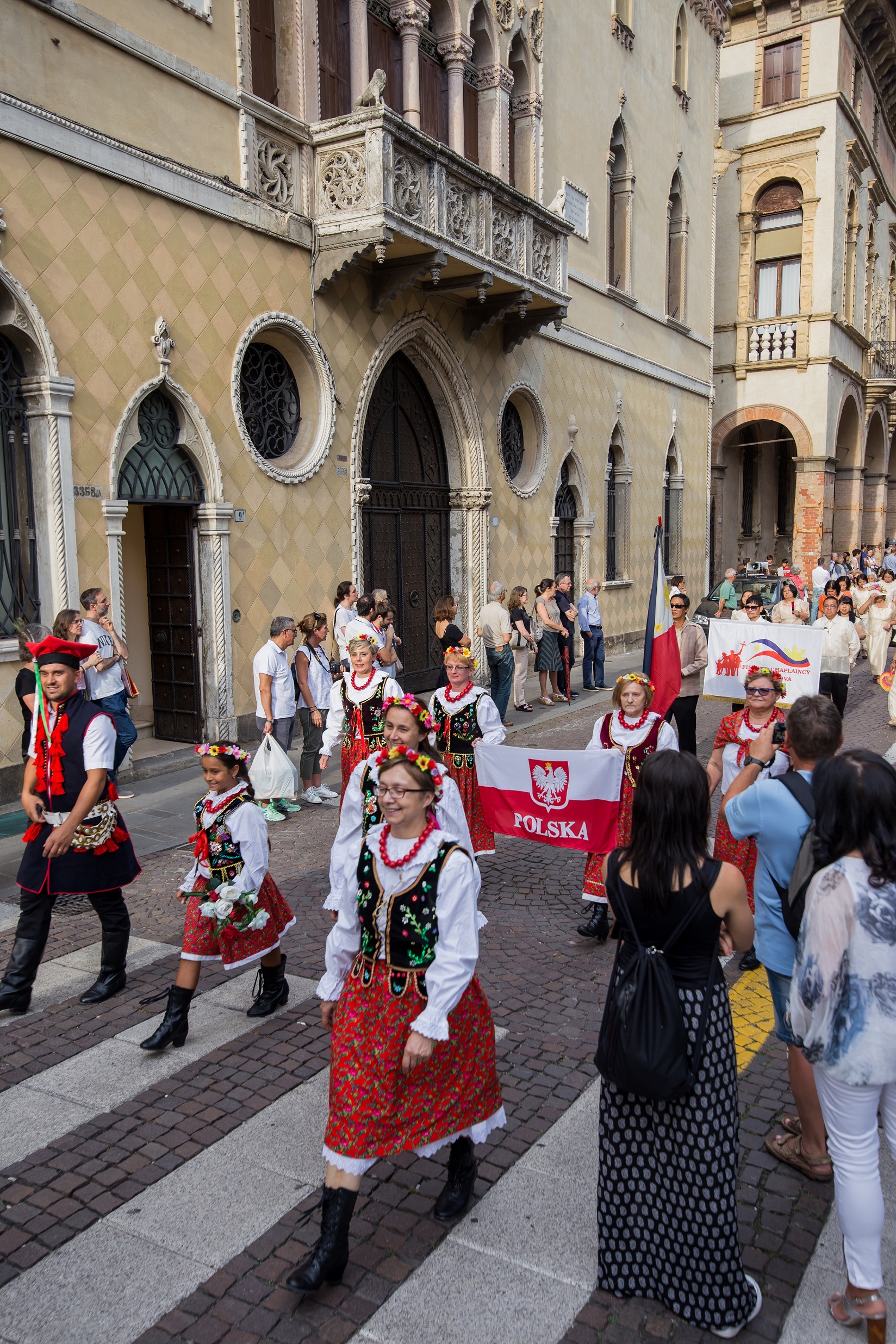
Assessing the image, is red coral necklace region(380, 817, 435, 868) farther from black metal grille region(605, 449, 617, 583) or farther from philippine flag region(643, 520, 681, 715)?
black metal grille region(605, 449, 617, 583)

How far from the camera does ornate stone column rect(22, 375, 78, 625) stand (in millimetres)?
9359

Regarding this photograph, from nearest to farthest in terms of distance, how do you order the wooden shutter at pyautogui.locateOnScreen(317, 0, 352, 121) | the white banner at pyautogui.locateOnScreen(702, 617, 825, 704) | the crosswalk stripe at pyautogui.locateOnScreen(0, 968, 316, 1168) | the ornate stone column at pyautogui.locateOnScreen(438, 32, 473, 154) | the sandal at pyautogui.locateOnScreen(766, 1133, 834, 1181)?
the sandal at pyautogui.locateOnScreen(766, 1133, 834, 1181) → the crosswalk stripe at pyautogui.locateOnScreen(0, 968, 316, 1168) → the white banner at pyautogui.locateOnScreen(702, 617, 825, 704) → the wooden shutter at pyautogui.locateOnScreen(317, 0, 352, 121) → the ornate stone column at pyautogui.locateOnScreen(438, 32, 473, 154)

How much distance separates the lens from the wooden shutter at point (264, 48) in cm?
1202

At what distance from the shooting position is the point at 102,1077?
482cm

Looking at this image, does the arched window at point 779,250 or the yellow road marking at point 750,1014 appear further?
the arched window at point 779,250

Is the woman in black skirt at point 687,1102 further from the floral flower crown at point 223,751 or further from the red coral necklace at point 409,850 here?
the floral flower crown at point 223,751

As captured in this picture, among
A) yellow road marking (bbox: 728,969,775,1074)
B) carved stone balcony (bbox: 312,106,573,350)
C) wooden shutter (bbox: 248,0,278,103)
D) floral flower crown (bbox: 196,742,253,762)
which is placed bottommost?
yellow road marking (bbox: 728,969,775,1074)

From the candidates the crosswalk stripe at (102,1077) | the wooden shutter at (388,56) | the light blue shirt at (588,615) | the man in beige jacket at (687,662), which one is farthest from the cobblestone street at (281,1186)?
the wooden shutter at (388,56)

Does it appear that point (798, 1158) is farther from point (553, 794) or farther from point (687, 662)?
point (687, 662)

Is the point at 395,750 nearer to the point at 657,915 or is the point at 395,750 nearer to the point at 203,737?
the point at 657,915

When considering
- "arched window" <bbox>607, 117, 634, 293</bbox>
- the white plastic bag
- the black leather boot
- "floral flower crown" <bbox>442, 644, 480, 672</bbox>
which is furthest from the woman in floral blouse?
"arched window" <bbox>607, 117, 634, 293</bbox>

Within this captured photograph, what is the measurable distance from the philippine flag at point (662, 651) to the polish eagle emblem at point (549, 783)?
84.8 inches

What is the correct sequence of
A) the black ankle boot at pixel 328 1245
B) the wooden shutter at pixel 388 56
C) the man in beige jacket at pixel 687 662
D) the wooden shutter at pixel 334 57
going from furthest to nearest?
the wooden shutter at pixel 388 56
the wooden shutter at pixel 334 57
the man in beige jacket at pixel 687 662
the black ankle boot at pixel 328 1245

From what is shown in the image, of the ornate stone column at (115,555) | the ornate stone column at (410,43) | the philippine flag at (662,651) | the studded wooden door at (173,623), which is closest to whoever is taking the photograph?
the philippine flag at (662,651)
